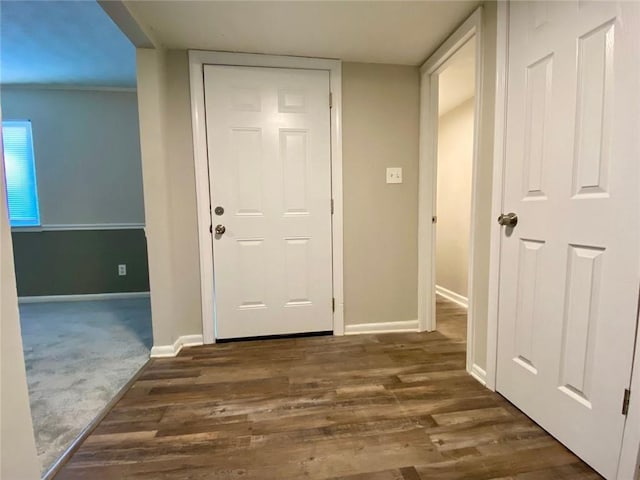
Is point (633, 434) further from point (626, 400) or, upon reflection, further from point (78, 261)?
point (78, 261)

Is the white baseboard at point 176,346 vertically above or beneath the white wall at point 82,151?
beneath

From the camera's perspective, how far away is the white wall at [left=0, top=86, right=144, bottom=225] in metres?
3.14

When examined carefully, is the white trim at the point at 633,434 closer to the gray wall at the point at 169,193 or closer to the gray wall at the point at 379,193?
the gray wall at the point at 379,193

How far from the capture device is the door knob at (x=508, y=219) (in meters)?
1.34

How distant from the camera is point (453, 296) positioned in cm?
312

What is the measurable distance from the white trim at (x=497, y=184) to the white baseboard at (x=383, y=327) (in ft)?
2.66

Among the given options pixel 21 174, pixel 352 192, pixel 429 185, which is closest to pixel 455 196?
pixel 429 185

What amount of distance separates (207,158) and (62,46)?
1665 mm

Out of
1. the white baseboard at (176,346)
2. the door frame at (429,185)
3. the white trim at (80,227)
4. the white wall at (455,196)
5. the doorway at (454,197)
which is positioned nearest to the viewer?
the door frame at (429,185)

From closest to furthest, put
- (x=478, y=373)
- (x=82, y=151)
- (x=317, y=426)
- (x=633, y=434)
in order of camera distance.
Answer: (x=633, y=434) < (x=317, y=426) < (x=478, y=373) < (x=82, y=151)

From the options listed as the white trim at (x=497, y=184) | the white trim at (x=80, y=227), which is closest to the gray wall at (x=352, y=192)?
the white trim at (x=497, y=184)

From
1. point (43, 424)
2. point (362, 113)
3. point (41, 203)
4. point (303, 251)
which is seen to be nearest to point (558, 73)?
point (362, 113)

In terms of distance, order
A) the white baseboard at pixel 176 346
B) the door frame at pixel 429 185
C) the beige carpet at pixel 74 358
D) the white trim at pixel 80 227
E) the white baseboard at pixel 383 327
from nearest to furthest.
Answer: the beige carpet at pixel 74 358 → the door frame at pixel 429 185 → the white baseboard at pixel 176 346 → the white baseboard at pixel 383 327 → the white trim at pixel 80 227

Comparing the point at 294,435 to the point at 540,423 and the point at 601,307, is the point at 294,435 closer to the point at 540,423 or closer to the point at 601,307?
the point at 540,423
